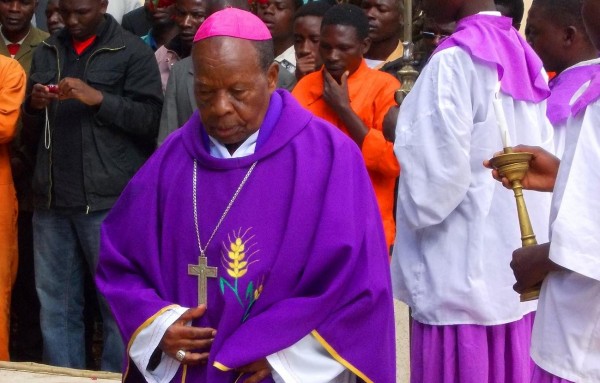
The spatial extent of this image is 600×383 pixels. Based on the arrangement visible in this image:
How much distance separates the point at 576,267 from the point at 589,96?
1.65 ft

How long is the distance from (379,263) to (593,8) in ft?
3.52

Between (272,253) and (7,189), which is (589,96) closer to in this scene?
(272,253)

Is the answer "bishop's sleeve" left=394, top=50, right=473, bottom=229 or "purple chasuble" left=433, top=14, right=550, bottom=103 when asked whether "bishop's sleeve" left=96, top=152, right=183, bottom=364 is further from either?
"purple chasuble" left=433, top=14, right=550, bottom=103

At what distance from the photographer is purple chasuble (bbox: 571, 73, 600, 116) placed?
122 inches

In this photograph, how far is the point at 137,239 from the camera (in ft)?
12.2

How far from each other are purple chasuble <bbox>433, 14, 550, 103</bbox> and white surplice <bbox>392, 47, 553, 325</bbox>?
0.04 m

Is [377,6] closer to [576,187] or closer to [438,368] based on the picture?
[438,368]

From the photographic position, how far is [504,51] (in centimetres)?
455

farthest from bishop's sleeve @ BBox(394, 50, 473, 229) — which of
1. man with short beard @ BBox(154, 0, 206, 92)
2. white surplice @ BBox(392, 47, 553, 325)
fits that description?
man with short beard @ BBox(154, 0, 206, 92)

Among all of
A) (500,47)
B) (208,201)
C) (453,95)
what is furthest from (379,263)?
(500,47)

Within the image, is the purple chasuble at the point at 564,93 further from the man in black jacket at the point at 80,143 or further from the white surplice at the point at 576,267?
the man in black jacket at the point at 80,143

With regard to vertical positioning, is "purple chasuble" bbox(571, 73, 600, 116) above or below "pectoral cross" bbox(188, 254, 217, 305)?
above

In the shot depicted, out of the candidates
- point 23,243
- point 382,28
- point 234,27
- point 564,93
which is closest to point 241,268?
point 234,27

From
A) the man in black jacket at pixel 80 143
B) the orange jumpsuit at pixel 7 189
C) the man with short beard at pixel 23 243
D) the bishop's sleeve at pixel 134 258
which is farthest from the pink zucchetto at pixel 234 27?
the man with short beard at pixel 23 243
